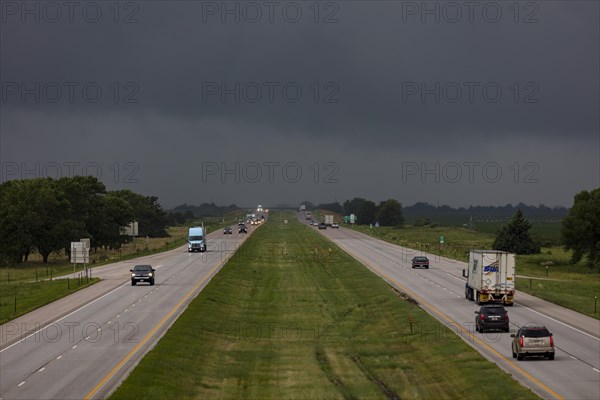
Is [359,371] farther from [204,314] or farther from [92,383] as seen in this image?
[204,314]

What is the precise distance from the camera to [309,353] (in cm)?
4216

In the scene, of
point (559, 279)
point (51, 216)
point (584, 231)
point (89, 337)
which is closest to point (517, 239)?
point (584, 231)

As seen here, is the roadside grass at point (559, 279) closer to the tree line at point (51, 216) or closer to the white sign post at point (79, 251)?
the white sign post at point (79, 251)

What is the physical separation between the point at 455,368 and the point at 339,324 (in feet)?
61.8

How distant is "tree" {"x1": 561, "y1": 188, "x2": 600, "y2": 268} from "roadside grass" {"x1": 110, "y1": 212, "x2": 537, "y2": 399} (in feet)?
152

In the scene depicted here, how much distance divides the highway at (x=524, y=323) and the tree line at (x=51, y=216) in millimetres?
53026

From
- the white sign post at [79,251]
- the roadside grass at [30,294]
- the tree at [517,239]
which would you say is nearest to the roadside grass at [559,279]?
the tree at [517,239]

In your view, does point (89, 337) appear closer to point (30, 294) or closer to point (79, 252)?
point (30, 294)

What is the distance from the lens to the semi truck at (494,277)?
56406 mm

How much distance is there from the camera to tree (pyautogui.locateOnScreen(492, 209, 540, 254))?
427ft

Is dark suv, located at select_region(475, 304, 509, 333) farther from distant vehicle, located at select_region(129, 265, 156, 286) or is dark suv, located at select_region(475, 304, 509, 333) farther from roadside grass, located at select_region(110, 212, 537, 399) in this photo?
distant vehicle, located at select_region(129, 265, 156, 286)

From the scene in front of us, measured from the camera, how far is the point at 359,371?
121 feet

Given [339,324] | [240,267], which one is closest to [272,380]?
[339,324]

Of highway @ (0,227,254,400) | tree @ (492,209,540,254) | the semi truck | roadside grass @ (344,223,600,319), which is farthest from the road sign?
tree @ (492,209,540,254)
